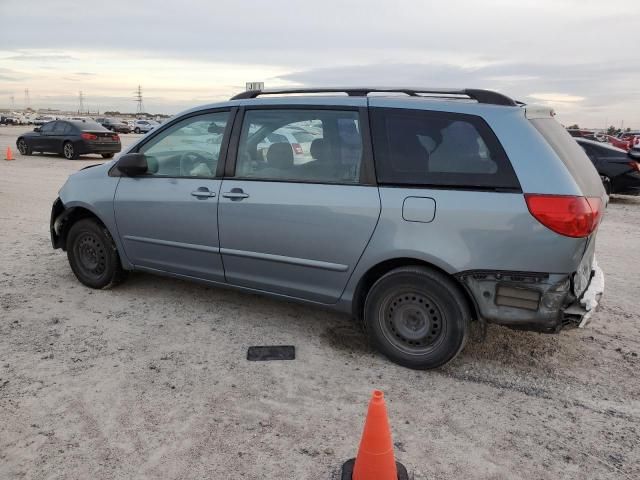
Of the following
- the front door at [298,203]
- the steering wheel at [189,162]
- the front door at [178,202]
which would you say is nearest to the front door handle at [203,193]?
the front door at [178,202]

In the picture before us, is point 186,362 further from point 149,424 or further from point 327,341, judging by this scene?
point 327,341

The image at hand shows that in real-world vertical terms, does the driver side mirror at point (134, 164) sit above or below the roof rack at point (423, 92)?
below

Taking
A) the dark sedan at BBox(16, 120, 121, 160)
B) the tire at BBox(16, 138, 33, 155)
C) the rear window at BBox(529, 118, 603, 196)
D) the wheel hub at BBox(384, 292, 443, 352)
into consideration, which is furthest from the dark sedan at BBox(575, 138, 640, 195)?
the tire at BBox(16, 138, 33, 155)

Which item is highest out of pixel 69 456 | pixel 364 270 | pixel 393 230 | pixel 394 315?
pixel 393 230

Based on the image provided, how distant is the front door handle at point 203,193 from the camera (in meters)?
4.04

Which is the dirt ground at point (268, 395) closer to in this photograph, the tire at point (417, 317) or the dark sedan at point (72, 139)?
the tire at point (417, 317)

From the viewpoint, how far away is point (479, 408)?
3.09m

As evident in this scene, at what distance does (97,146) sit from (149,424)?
57.3ft

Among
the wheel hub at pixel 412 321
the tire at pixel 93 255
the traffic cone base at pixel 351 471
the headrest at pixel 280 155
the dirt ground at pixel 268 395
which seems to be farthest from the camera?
the tire at pixel 93 255

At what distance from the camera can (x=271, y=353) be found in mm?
3748

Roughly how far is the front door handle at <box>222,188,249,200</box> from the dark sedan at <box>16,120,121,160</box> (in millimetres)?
16148

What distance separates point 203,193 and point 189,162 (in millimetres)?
397

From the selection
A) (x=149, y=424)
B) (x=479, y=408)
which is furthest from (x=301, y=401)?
(x=479, y=408)

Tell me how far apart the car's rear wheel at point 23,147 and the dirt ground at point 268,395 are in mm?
17476
